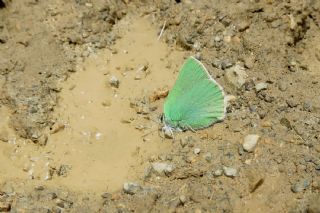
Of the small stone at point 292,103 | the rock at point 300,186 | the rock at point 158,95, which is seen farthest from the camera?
the rock at point 158,95

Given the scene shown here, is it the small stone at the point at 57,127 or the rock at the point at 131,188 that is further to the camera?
the small stone at the point at 57,127

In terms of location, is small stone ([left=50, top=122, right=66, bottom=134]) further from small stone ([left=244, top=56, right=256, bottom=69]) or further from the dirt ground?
small stone ([left=244, top=56, right=256, bottom=69])

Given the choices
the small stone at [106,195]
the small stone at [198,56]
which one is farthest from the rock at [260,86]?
the small stone at [106,195]

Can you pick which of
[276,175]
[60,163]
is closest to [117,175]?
[60,163]

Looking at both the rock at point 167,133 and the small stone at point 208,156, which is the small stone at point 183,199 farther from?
the rock at point 167,133

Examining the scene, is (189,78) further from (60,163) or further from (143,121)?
(60,163)

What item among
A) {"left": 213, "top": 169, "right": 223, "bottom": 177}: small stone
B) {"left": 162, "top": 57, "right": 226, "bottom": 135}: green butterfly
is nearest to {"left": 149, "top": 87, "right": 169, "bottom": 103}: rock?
{"left": 162, "top": 57, "right": 226, "bottom": 135}: green butterfly

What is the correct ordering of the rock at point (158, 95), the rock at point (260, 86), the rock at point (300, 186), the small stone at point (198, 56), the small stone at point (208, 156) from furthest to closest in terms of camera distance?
1. the small stone at point (198, 56)
2. the rock at point (158, 95)
3. the rock at point (260, 86)
4. the small stone at point (208, 156)
5. the rock at point (300, 186)

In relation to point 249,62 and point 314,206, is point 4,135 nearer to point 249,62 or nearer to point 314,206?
point 249,62
